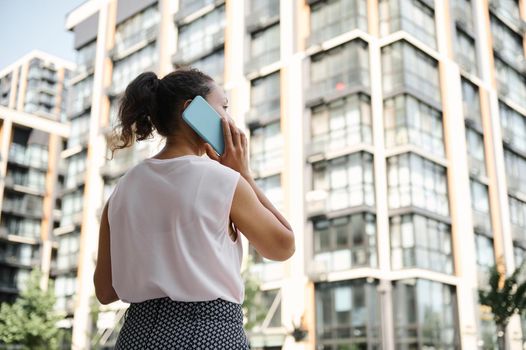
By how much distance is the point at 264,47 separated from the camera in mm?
24719

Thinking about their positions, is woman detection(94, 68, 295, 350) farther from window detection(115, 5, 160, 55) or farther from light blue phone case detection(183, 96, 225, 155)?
window detection(115, 5, 160, 55)

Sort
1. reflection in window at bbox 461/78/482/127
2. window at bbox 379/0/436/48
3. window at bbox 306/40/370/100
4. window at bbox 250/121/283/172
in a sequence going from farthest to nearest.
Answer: reflection in window at bbox 461/78/482/127 → window at bbox 250/121/283/172 → window at bbox 379/0/436/48 → window at bbox 306/40/370/100

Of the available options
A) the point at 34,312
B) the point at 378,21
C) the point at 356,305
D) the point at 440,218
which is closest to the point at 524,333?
the point at 440,218

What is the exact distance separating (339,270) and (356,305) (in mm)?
1157

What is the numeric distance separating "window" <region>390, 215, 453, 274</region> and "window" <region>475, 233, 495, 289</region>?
77.4 inches

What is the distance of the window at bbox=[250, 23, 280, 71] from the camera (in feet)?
79.6

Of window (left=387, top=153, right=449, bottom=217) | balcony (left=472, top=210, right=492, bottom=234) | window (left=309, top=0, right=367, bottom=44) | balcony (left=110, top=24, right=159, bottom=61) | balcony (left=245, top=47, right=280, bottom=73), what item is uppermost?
balcony (left=110, top=24, right=159, bottom=61)

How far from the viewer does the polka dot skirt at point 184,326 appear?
1151 mm

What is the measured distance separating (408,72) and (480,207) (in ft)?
18.4

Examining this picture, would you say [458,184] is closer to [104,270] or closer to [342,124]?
[342,124]

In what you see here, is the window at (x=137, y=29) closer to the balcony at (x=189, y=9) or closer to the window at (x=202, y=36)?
the balcony at (x=189, y=9)

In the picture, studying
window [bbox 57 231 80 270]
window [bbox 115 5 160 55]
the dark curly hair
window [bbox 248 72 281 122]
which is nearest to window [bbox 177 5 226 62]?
window [bbox 115 5 160 55]

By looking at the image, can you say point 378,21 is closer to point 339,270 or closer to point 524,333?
point 339,270

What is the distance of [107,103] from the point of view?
31328 mm
